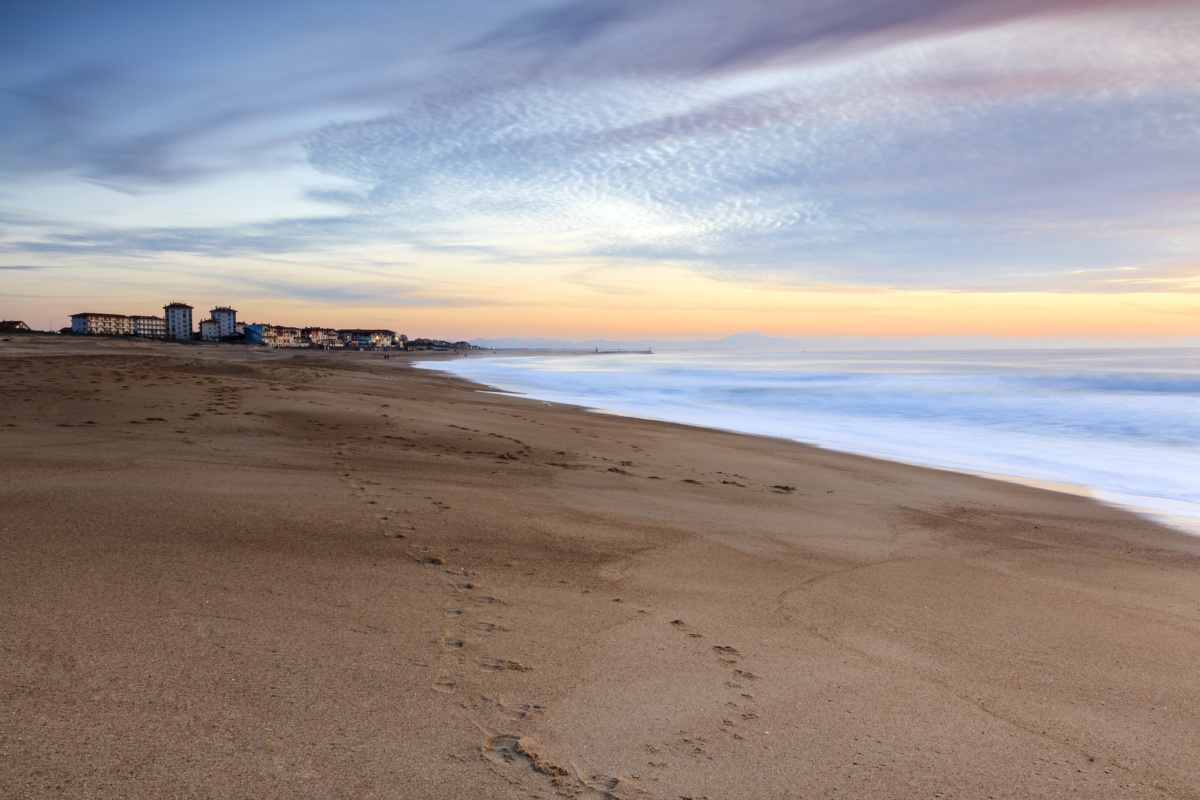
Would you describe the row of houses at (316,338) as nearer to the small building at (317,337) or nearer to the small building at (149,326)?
the small building at (317,337)

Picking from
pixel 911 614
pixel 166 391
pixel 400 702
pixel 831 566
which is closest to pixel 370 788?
pixel 400 702

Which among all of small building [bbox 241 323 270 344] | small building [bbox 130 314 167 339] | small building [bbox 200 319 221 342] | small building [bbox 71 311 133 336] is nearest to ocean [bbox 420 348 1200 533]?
small building [bbox 241 323 270 344]

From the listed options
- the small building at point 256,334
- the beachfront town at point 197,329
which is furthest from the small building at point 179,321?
the small building at point 256,334

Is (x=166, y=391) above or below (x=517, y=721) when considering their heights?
above

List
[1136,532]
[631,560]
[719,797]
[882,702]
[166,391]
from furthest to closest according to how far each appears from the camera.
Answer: [166,391] < [1136,532] < [631,560] < [882,702] < [719,797]

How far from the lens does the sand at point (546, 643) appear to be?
7.20 feet

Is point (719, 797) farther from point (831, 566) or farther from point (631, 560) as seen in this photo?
point (831, 566)

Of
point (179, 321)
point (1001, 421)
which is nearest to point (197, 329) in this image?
point (179, 321)

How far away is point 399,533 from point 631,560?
1582 millimetres

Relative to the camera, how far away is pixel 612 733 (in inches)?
96.7

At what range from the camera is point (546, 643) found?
3.12 metres

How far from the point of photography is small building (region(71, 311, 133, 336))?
116938 millimetres

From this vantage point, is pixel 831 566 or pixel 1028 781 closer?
pixel 1028 781

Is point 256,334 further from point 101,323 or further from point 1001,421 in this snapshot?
point 1001,421
